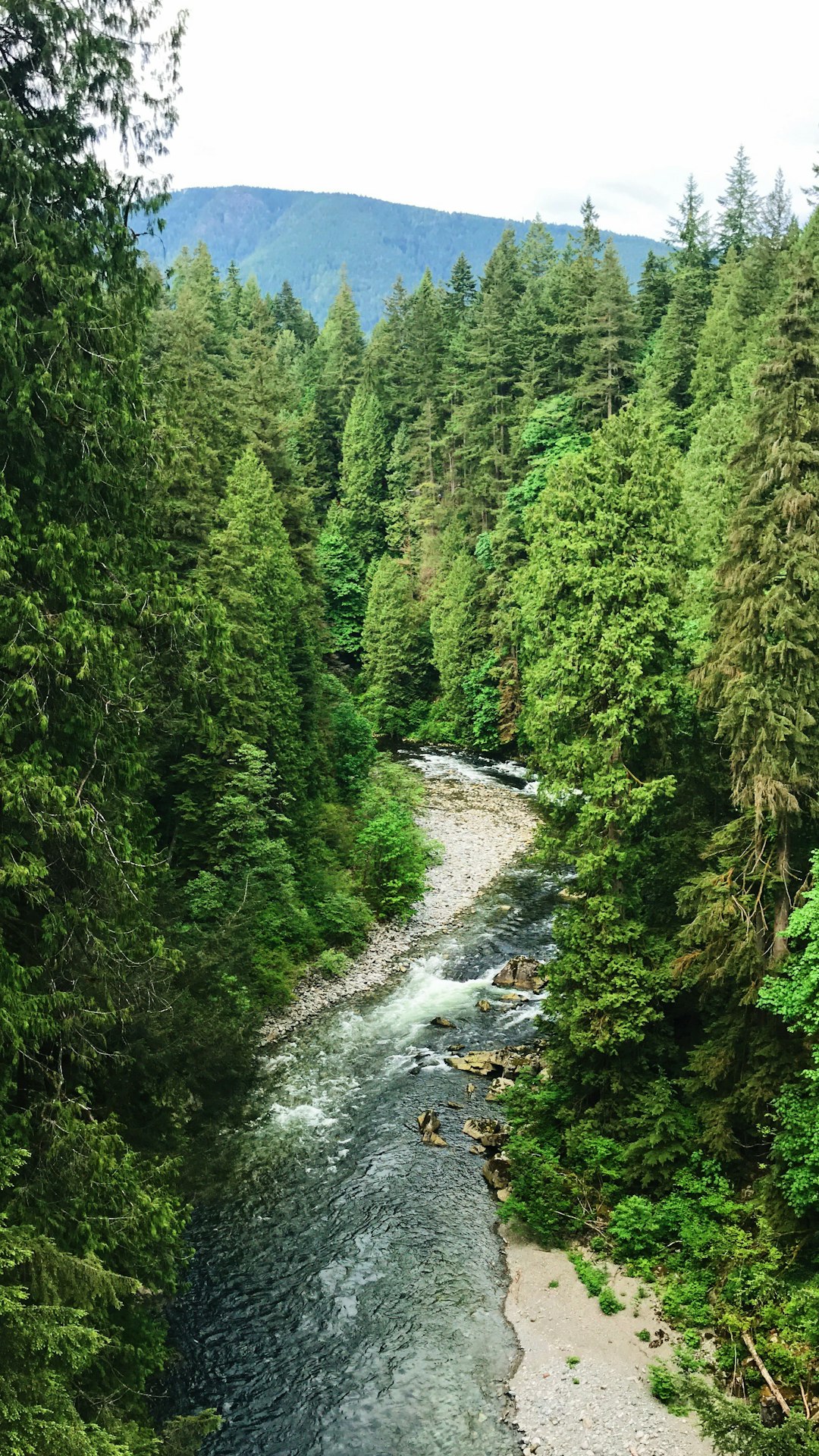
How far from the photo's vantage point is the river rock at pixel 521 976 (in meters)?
27.1

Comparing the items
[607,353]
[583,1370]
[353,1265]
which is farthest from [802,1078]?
[607,353]

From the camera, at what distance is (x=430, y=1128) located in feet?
68.0

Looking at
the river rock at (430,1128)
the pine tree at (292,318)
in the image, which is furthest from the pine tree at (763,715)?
the pine tree at (292,318)

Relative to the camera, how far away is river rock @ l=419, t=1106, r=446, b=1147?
20.4 metres

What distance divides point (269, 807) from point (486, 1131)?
38.2 ft

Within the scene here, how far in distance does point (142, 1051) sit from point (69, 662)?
625cm

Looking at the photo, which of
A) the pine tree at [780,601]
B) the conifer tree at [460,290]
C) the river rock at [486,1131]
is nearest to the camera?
the pine tree at [780,601]

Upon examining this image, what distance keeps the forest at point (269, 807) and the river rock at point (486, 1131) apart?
106 cm

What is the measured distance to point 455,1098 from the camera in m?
22.0

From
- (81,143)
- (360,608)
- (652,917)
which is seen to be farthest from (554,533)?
(360,608)

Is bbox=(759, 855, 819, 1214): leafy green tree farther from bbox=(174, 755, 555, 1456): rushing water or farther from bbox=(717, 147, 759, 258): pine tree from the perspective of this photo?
bbox=(717, 147, 759, 258): pine tree

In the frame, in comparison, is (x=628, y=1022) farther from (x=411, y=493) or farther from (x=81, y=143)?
(x=411, y=493)

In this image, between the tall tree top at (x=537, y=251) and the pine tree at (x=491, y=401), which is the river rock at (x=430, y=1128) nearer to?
the pine tree at (x=491, y=401)

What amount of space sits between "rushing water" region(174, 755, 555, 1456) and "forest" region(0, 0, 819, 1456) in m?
1.29
